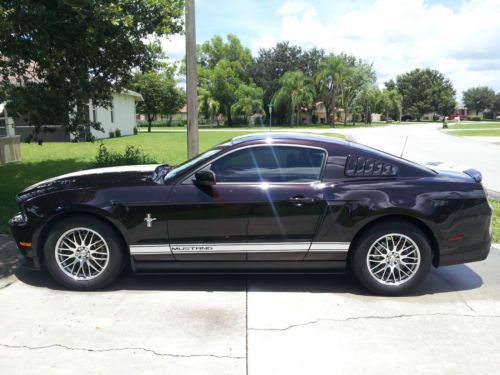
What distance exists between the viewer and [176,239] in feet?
14.3

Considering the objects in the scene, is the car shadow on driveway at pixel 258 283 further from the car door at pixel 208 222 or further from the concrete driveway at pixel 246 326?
the car door at pixel 208 222

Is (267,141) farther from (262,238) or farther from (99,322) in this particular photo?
(99,322)

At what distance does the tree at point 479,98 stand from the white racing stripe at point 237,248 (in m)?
133

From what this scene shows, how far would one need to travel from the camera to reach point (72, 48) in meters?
7.55

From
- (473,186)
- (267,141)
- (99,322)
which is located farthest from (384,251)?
(99,322)

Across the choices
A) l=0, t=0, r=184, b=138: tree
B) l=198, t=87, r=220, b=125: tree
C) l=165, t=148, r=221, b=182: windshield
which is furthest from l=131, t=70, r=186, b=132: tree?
l=165, t=148, r=221, b=182: windshield

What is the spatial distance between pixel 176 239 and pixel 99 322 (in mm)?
1012

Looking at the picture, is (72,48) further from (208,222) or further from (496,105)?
(496,105)

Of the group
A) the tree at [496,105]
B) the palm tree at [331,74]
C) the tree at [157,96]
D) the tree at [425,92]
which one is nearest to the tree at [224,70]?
the palm tree at [331,74]

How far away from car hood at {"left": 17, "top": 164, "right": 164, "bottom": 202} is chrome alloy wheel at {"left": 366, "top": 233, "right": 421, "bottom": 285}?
233 centimetres

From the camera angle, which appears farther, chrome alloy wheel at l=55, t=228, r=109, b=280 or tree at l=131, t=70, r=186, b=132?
tree at l=131, t=70, r=186, b=132

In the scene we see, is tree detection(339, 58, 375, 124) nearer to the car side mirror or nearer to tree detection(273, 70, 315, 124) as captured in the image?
tree detection(273, 70, 315, 124)

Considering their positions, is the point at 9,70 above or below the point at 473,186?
above

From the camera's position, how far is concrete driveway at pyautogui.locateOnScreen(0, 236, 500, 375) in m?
3.23
